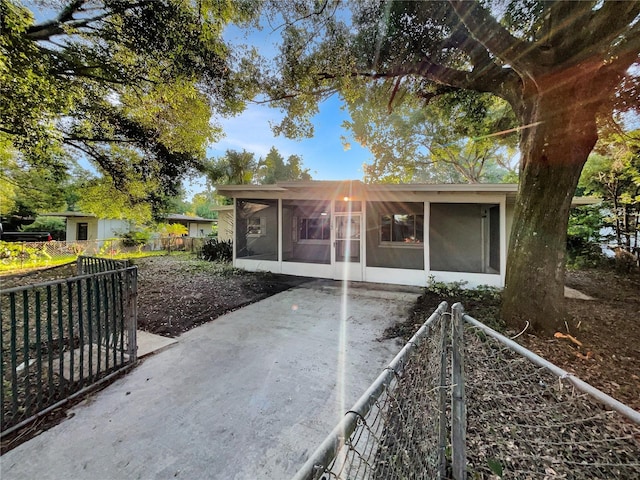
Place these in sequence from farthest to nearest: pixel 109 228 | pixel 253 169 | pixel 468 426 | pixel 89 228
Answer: pixel 253 169 → pixel 89 228 → pixel 109 228 → pixel 468 426

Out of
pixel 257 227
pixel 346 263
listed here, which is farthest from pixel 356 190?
pixel 257 227

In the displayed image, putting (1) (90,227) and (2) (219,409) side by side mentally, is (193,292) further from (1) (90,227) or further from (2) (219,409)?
(1) (90,227)

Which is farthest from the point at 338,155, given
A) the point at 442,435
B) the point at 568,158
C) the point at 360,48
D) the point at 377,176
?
the point at 442,435

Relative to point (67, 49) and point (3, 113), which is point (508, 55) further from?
point (3, 113)

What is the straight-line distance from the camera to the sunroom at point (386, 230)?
300 inches

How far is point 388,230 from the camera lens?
28.1 ft

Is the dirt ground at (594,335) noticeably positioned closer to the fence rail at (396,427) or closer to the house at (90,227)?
the fence rail at (396,427)

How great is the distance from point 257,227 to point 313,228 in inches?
86.3

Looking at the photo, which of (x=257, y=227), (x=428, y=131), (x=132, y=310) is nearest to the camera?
(x=132, y=310)

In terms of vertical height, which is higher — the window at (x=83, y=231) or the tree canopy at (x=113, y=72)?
the tree canopy at (x=113, y=72)

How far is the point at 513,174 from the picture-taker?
16547 millimetres

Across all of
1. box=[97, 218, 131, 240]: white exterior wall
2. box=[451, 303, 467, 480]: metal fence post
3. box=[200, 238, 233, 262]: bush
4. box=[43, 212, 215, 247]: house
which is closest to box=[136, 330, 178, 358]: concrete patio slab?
box=[451, 303, 467, 480]: metal fence post

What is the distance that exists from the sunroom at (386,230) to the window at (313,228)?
0.04 meters

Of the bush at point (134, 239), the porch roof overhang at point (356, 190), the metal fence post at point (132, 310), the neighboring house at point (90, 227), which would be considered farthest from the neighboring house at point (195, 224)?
the metal fence post at point (132, 310)
